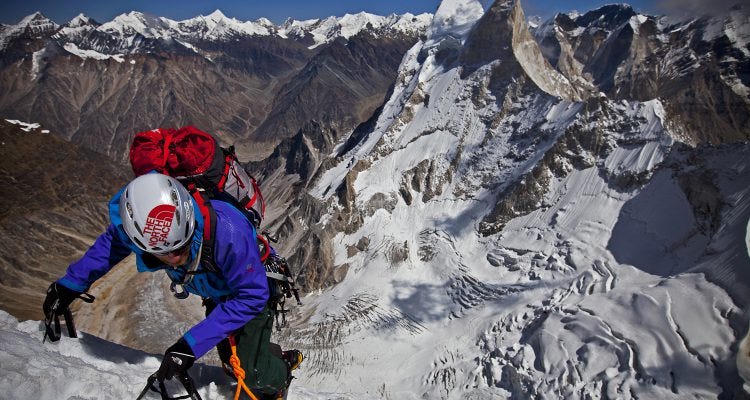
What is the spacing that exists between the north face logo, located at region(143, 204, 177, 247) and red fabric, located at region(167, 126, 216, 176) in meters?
1.23

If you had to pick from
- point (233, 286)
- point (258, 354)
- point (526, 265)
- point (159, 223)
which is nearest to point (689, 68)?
point (526, 265)

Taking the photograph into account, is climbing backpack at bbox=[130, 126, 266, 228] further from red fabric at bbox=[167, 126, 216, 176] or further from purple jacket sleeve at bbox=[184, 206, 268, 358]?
purple jacket sleeve at bbox=[184, 206, 268, 358]

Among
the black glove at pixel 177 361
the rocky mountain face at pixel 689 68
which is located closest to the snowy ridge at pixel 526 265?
the black glove at pixel 177 361

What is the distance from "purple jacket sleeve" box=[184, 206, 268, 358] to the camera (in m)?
5.07

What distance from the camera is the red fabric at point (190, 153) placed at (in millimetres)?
5730

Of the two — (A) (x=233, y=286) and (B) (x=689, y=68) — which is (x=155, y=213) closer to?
(A) (x=233, y=286)

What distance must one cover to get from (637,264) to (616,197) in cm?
908

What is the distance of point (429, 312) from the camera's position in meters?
38.8

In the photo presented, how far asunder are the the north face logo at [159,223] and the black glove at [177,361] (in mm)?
1194

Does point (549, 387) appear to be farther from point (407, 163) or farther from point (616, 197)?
point (407, 163)

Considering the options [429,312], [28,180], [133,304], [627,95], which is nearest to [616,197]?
[429,312]

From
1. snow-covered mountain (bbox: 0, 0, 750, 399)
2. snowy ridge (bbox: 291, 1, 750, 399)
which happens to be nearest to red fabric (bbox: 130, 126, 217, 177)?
snow-covered mountain (bbox: 0, 0, 750, 399)

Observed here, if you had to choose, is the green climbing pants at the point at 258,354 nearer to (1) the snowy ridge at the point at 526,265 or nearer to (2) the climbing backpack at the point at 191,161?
(2) the climbing backpack at the point at 191,161

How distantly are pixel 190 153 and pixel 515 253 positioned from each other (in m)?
38.2
